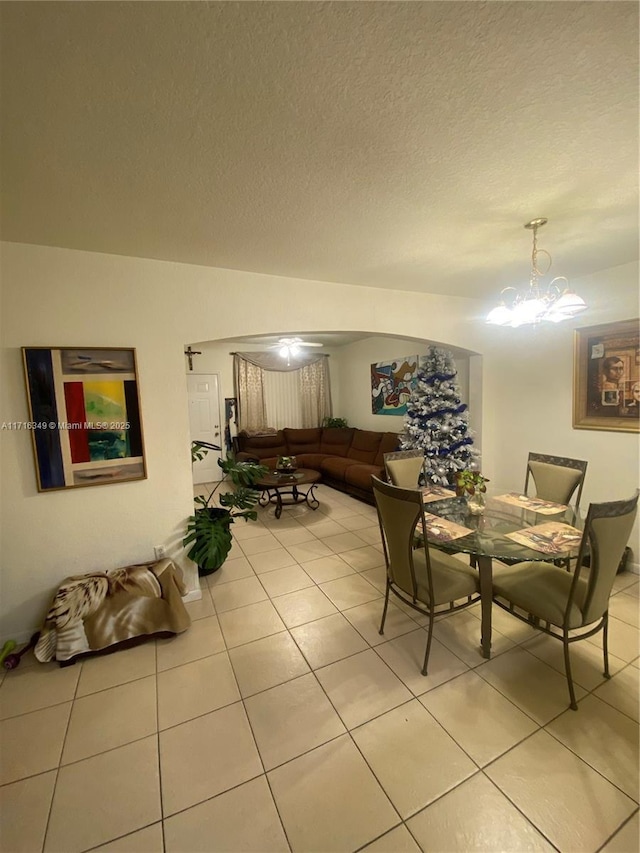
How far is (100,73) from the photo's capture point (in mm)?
972

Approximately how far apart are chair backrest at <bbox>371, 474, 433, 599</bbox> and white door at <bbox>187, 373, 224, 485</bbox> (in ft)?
15.2

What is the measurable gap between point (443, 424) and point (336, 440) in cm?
294

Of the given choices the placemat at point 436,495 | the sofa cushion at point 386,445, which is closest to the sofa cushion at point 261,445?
the sofa cushion at point 386,445

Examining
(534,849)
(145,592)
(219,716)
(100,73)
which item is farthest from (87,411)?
(534,849)

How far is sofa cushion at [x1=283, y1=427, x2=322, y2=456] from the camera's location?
21.2 feet

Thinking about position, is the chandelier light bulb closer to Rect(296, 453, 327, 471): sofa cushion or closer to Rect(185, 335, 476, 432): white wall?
Rect(185, 335, 476, 432): white wall

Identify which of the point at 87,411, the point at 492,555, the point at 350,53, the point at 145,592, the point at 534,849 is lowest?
the point at 534,849

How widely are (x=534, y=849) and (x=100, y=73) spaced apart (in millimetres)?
2895

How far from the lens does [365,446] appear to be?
5.76 m

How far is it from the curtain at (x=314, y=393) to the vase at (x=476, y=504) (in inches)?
187

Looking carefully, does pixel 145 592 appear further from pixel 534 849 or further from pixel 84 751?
pixel 534 849

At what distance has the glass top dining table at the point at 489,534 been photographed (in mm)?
1756

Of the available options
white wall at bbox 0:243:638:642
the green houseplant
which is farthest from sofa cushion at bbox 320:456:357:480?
white wall at bbox 0:243:638:642

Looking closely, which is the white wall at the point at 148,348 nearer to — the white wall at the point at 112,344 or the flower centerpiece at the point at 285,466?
the white wall at the point at 112,344
